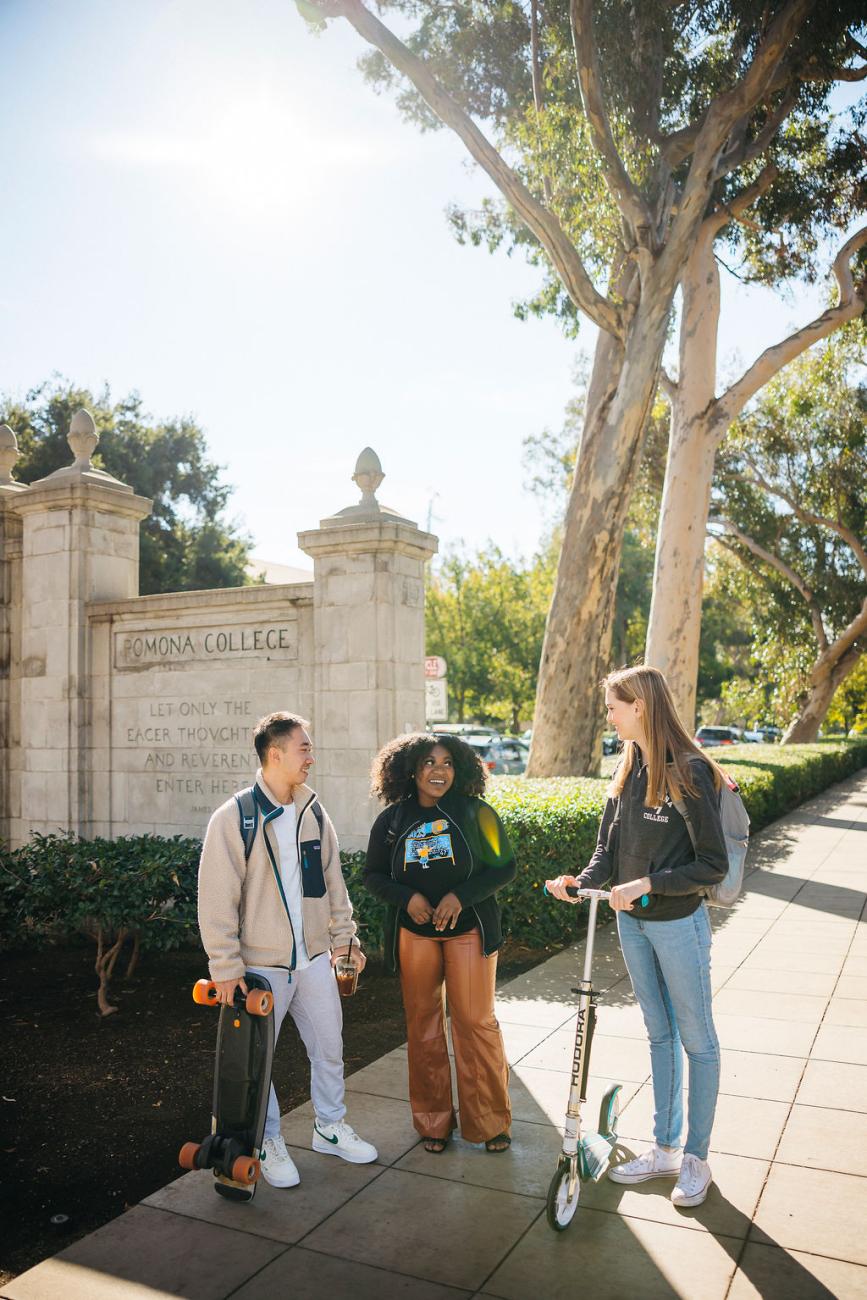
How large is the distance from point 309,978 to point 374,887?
446 millimetres

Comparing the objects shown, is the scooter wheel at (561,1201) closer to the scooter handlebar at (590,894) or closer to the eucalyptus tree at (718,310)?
the scooter handlebar at (590,894)

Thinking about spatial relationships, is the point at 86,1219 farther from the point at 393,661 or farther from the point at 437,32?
the point at 437,32

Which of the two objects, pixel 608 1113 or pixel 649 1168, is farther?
pixel 608 1113

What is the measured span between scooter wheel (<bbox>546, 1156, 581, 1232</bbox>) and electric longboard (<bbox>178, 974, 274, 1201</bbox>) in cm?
106

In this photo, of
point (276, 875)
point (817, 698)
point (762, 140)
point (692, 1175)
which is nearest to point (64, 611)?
point (276, 875)

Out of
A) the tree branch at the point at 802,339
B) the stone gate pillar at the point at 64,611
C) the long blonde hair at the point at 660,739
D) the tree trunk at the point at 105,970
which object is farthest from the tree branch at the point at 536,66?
the long blonde hair at the point at 660,739

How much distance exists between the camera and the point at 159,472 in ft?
111

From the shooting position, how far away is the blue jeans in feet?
12.4

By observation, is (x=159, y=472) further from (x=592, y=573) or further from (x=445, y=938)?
(x=445, y=938)

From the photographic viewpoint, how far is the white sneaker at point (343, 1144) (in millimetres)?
4141

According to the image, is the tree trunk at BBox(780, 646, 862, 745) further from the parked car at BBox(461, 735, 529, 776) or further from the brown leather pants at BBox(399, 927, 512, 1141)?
the brown leather pants at BBox(399, 927, 512, 1141)

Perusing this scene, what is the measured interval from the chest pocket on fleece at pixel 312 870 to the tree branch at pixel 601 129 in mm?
10971

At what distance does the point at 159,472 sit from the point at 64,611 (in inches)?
1007

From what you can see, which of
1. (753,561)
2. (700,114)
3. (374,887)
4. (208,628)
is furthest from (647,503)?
(374,887)
